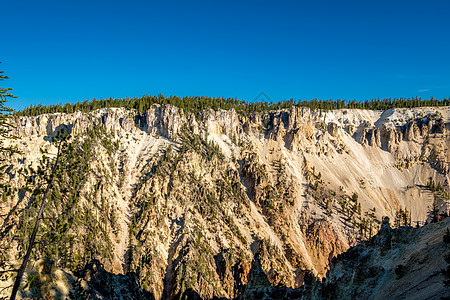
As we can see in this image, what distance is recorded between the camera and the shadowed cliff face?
78.8 meters

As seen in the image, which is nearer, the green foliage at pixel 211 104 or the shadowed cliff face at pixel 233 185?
the shadowed cliff face at pixel 233 185

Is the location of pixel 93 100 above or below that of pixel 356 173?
above

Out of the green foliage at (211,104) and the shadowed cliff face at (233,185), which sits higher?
the green foliage at (211,104)

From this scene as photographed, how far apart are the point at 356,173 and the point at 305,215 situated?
33349 millimetres

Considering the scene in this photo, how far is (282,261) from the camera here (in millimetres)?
86938

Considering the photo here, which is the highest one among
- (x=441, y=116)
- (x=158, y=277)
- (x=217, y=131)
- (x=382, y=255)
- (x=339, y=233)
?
(x=441, y=116)

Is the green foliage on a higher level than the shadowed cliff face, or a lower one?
higher

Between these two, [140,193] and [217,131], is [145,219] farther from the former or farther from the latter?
[217,131]

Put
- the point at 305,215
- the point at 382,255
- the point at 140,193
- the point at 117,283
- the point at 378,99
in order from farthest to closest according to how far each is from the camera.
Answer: the point at 378,99
the point at 305,215
the point at 140,193
the point at 117,283
the point at 382,255

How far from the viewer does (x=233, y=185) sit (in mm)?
106000

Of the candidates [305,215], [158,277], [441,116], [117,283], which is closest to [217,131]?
[305,215]

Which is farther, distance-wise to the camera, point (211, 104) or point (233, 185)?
point (211, 104)

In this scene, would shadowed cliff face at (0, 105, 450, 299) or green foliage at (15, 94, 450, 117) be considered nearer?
shadowed cliff face at (0, 105, 450, 299)

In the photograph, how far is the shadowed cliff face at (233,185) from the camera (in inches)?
3103
